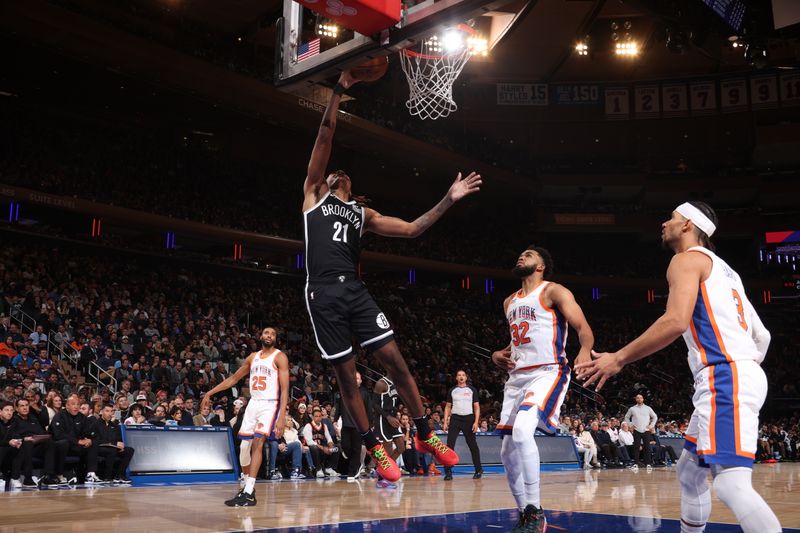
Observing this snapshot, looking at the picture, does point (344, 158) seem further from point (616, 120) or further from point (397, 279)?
point (616, 120)

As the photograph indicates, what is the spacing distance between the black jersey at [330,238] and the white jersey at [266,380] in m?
3.52

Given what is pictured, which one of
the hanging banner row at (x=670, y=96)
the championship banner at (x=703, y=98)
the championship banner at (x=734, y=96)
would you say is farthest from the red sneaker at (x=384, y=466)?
the championship banner at (x=734, y=96)

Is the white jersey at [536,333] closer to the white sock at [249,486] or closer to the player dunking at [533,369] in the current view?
the player dunking at [533,369]

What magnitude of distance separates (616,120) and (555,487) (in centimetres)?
2564

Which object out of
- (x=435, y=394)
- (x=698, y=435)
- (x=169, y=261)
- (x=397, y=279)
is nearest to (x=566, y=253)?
(x=397, y=279)

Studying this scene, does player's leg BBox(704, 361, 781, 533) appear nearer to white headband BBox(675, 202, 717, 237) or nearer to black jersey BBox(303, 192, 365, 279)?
white headband BBox(675, 202, 717, 237)

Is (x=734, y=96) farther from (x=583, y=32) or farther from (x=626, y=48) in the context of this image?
(x=583, y=32)

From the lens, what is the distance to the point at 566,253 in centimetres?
3738

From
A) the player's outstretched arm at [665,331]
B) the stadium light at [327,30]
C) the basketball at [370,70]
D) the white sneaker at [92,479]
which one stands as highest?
the stadium light at [327,30]

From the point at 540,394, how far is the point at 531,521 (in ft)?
3.08

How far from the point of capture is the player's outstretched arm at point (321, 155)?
5508mm

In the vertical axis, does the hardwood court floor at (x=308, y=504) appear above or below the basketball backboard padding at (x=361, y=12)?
below

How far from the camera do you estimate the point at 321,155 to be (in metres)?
5.52

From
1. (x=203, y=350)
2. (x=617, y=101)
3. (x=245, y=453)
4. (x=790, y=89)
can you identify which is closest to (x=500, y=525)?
(x=245, y=453)
